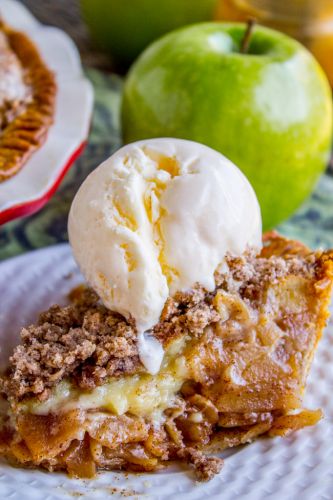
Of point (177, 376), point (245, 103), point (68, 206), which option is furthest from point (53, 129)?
point (177, 376)

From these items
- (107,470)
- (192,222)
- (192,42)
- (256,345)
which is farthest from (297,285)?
(192,42)

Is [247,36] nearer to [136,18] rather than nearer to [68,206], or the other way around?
[68,206]

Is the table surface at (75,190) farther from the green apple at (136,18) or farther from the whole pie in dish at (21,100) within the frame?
the whole pie in dish at (21,100)

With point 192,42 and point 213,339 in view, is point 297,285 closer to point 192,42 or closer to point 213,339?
point 213,339

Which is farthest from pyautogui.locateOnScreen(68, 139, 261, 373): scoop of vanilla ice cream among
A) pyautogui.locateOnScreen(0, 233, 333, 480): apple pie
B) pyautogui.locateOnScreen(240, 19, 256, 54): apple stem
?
pyautogui.locateOnScreen(240, 19, 256, 54): apple stem

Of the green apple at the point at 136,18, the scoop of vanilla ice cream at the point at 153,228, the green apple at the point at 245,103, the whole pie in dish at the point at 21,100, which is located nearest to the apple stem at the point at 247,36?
the green apple at the point at 245,103

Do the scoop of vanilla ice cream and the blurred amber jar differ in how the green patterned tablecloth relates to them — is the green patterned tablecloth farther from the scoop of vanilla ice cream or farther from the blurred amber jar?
the scoop of vanilla ice cream

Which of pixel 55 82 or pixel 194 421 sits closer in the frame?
pixel 194 421
